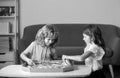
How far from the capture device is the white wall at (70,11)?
4918 mm

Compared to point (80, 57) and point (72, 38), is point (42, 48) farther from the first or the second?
point (72, 38)

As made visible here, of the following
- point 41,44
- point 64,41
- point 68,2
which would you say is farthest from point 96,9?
point 41,44

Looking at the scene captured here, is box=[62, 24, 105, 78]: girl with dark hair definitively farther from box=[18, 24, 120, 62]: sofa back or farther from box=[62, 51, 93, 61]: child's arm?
box=[18, 24, 120, 62]: sofa back

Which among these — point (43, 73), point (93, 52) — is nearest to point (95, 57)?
point (93, 52)

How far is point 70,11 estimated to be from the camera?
4.95 meters

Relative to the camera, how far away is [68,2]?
194 inches

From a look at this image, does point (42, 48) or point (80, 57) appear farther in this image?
point (42, 48)

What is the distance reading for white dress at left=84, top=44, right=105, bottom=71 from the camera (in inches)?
88.1

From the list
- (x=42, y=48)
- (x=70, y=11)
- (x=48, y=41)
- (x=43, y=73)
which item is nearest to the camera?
(x=43, y=73)

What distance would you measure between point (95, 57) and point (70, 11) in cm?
273

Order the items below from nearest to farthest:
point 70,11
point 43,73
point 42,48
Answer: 1. point 43,73
2. point 42,48
3. point 70,11

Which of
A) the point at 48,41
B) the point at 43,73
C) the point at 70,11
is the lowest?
the point at 43,73

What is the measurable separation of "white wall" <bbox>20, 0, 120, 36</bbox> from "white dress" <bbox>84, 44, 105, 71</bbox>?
265cm

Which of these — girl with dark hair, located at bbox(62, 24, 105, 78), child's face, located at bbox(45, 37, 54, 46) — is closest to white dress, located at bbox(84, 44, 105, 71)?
girl with dark hair, located at bbox(62, 24, 105, 78)
